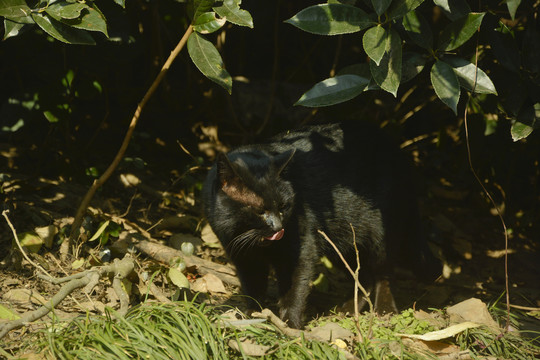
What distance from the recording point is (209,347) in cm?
243

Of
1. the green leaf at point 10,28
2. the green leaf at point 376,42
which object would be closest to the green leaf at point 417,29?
the green leaf at point 376,42

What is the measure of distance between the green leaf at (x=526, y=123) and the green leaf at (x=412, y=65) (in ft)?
2.16

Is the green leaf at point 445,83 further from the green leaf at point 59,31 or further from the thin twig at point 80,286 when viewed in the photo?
the thin twig at point 80,286

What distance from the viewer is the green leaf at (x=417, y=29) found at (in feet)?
8.33

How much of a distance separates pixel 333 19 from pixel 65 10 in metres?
1.07

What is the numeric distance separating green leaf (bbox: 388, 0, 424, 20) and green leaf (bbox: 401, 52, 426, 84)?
0.99ft

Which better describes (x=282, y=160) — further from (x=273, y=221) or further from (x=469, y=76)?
(x=469, y=76)

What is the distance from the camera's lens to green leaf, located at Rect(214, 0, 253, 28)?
255cm

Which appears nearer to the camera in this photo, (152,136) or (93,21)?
(93,21)

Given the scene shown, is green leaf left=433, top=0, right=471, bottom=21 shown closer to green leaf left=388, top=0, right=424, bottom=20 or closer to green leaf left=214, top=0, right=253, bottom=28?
green leaf left=388, top=0, right=424, bottom=20

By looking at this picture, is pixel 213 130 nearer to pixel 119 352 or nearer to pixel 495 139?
pixel 495 139

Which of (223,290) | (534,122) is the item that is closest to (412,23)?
(534,122)

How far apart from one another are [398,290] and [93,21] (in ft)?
9.04

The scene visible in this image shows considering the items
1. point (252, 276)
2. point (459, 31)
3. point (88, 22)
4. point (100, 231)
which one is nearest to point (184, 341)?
point (252, 276)
